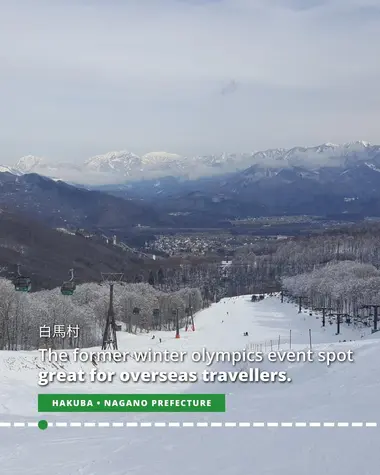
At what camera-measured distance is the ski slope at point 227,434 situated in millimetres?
12398

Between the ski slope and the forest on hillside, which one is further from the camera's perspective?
the forest on hillside

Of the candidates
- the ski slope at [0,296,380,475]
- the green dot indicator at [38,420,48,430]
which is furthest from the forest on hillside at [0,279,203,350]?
the green dot indicator at [38,420,48,430]

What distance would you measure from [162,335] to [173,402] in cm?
4595

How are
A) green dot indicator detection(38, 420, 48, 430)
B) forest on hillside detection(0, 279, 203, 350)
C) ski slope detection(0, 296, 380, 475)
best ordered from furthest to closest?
forest on hillside detection(0, 279, 203, 350) → green dot indicator detection(38, 420, 48, 430) → ski slope detection(0, 296, 380, 475)

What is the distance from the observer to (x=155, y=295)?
280 feet

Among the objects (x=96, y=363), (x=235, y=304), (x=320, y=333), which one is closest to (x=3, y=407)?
(x=96, y=363)

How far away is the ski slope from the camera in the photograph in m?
12.4

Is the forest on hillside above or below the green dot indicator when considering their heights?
below

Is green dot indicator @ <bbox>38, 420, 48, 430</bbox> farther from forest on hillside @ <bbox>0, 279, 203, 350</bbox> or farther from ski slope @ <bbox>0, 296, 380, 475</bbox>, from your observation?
forest on hillside @ <bbox>0, 279, 203, 350</bbox>

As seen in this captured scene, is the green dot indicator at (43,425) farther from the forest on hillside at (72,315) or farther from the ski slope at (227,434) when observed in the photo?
the forest on hillside at (72,315)

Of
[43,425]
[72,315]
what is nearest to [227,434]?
[43,425]

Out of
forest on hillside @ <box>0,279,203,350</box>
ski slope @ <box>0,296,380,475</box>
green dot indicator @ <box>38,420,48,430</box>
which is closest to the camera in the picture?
ski slope @ <box>0,296,380,475</box>

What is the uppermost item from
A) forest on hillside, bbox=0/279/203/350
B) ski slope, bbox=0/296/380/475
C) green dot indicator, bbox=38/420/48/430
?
ski slope, bbox=0/296/380/475

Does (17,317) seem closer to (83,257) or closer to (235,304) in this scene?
(235,304)
